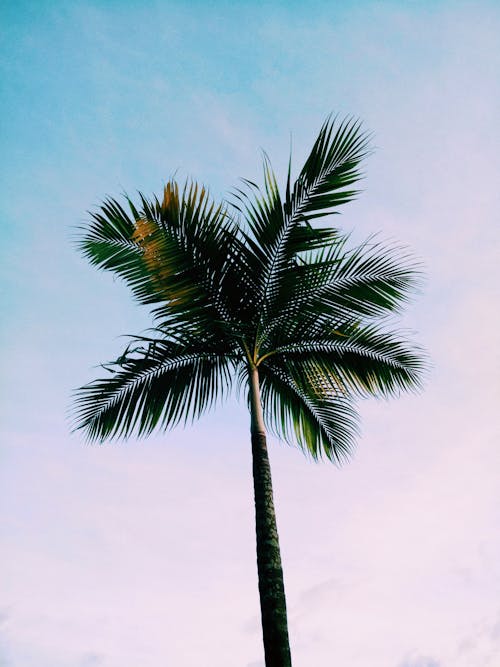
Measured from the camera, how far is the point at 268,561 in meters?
5.17

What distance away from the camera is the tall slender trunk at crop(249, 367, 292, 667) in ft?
15.5

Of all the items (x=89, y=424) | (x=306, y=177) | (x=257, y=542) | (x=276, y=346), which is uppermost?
(x=306, y=177)

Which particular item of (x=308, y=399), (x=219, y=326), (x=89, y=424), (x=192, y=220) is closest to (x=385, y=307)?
(x=308, y=399)

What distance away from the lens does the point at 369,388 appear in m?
7.51

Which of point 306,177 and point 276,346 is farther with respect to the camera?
point 276,346

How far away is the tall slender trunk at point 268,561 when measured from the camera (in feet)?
15.5

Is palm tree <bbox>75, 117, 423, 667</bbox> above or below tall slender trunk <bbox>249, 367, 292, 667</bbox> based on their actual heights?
above

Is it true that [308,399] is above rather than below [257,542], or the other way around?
above

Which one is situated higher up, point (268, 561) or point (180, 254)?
point (180, 254)

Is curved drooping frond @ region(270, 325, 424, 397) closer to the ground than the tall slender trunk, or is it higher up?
higher up

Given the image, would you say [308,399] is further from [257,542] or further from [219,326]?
[257,542]

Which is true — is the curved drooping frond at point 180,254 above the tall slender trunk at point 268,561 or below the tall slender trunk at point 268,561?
above

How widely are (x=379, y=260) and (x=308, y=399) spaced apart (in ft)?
7.41

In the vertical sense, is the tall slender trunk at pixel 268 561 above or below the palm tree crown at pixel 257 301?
below
